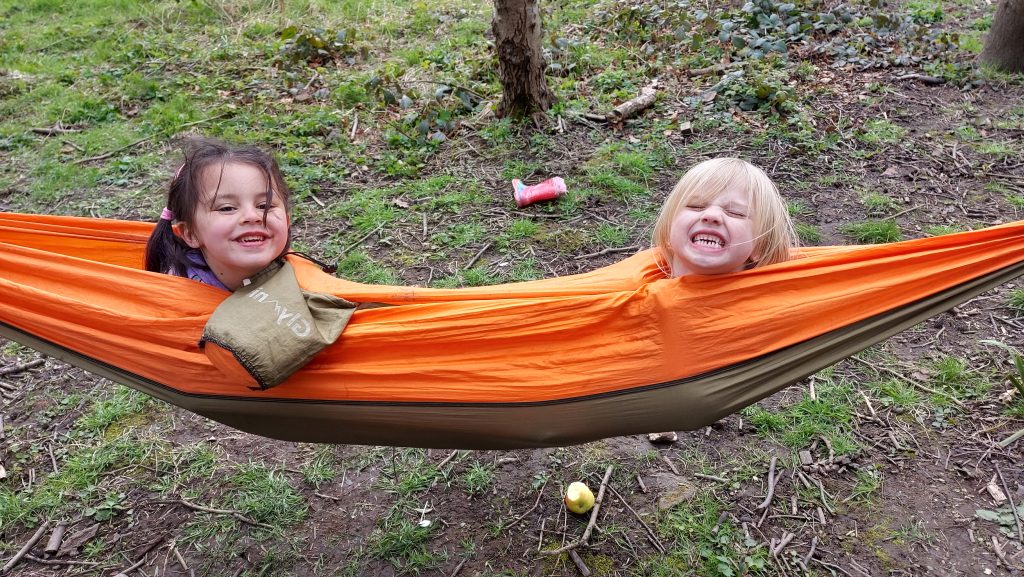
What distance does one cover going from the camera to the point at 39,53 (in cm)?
693

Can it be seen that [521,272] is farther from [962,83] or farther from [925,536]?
[962,83]

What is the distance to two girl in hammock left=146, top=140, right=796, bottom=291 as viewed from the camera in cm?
175

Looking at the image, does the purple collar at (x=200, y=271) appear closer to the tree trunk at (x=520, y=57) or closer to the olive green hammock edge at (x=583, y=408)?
the olive green hammock edge at (x=583, y=408)

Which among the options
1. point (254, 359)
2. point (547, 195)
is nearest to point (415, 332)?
point (254, 359)

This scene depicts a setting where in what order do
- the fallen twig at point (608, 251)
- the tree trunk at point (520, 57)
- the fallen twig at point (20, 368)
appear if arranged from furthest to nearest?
1. the tree trunk at point (520, 57)
2. the fallen twig at point (608, 251)
3. the fallen twig at point (20, 368)

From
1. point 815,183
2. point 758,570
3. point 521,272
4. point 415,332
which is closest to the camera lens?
point 415,332

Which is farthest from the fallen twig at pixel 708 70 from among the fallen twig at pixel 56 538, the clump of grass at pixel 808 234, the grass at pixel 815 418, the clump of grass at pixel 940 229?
the fallen twig at pixel 56 538

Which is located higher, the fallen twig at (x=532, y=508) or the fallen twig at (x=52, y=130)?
the fallen twig at (x=52, y=130)

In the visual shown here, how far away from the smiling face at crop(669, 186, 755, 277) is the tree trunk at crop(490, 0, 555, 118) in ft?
10.1

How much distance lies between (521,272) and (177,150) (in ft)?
9.95

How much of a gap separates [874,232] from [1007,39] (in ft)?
8.20

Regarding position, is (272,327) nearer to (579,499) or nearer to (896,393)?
(579,499)

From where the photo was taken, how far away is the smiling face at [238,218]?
1.81 m

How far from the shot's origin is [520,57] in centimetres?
456
